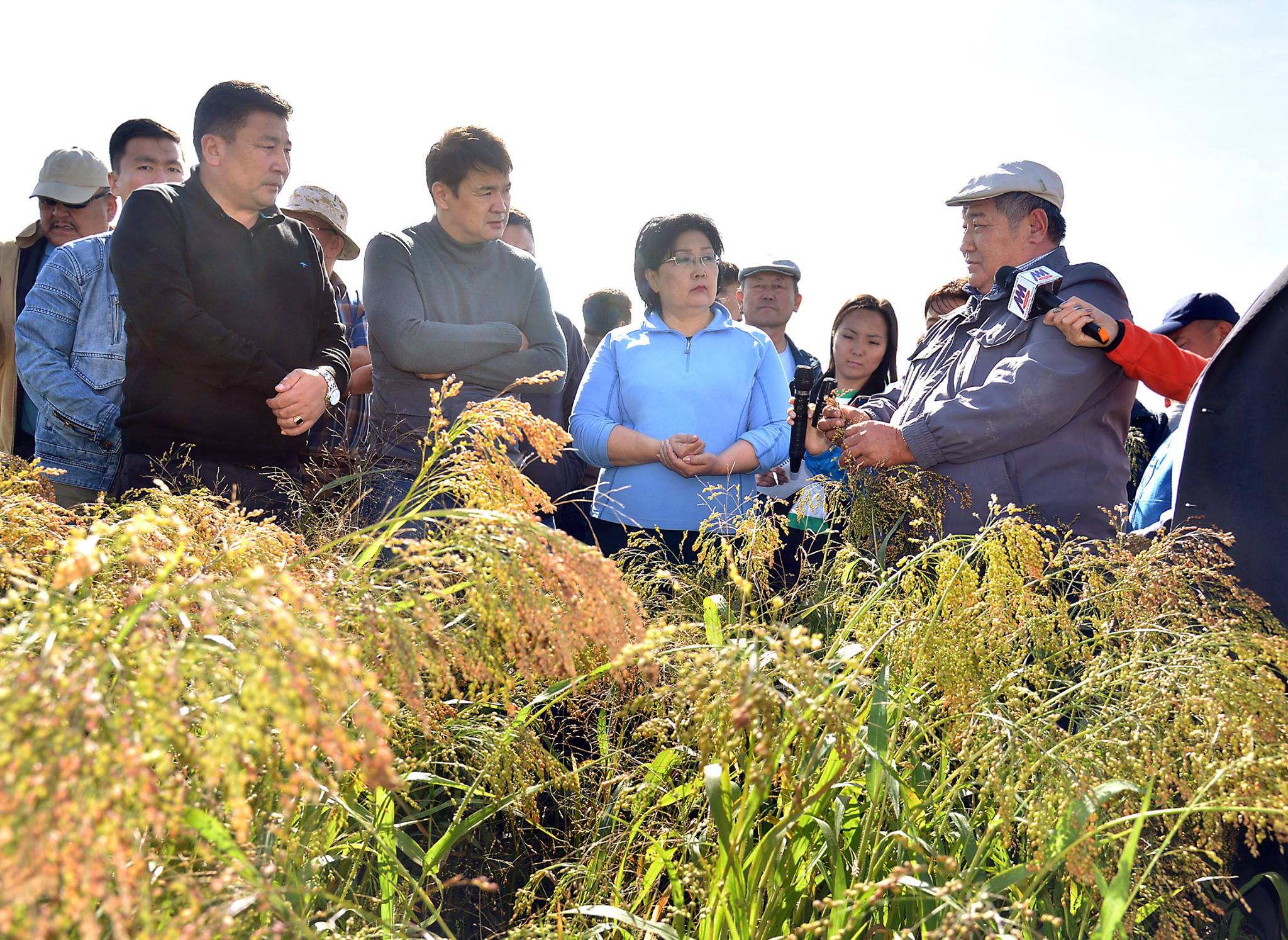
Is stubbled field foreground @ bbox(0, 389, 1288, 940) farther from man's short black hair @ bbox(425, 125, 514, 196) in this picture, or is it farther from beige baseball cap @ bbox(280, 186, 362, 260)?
beige baseball cap @ bbox(280, 186, 362, 260)

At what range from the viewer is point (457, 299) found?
14.4 feet

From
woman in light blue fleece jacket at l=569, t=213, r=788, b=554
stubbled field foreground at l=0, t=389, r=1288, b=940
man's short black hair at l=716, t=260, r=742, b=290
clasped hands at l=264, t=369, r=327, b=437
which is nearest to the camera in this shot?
stubbled field foreground at l=0, t=389, r=1288, b=940

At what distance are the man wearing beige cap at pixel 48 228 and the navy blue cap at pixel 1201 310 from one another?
5394 mm

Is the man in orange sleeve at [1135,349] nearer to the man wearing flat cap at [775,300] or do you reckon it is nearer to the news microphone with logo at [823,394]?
the news microphone with logo at [823,394]

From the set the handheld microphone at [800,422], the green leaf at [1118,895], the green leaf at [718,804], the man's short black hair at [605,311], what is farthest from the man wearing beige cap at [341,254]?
the green leaf at [1118,895]

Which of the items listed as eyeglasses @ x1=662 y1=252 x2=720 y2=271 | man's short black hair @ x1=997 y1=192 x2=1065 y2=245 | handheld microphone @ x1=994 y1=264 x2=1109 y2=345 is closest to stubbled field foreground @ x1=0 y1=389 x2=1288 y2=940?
handheld microphone @ x1=994 y1=264 x2=1109 y2=345

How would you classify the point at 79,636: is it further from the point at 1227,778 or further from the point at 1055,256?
the point at 1055,256

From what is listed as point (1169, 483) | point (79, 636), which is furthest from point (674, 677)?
point (1169, 483)

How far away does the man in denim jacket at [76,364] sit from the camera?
3717 millimetres

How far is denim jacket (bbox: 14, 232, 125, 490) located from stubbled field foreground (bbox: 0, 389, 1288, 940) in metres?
1.85

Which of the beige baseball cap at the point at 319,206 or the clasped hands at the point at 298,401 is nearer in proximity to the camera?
the clasped hands at the point at 298,401

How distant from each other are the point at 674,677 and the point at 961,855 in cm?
64

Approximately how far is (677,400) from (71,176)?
300cm

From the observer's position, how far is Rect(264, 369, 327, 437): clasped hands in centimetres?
338
